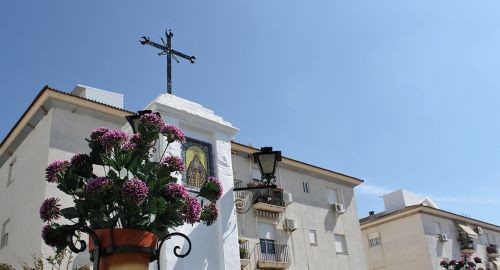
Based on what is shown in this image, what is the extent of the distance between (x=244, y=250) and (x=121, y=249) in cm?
1901

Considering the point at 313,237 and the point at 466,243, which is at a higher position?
the point at 466,243

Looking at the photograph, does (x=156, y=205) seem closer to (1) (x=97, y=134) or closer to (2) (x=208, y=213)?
(1) (x=97, y=134)

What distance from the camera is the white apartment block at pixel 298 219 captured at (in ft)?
80.4

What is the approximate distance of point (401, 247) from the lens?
34938 millimetres

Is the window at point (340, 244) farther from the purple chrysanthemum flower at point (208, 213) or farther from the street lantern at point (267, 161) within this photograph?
the purple chrysanthemum flower at point (208, 213)

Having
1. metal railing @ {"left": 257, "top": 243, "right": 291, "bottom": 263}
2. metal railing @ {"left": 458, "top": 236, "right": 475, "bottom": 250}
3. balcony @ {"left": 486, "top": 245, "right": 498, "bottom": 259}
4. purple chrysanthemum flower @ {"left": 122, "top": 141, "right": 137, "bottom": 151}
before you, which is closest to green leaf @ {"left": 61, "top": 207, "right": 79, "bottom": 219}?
purple chrysanthemum flower @ {"left": 122, "top": 141, "right": 137, "bottom": 151}

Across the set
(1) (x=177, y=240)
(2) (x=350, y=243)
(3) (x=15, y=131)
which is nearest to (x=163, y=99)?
(1) (x=177, y=240)

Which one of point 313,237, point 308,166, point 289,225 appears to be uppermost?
point 308,166

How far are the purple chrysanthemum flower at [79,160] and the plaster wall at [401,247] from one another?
3053 centimetres

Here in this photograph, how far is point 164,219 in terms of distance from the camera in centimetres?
502

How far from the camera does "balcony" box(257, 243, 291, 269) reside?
23.8 m

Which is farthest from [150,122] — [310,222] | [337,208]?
[337,208]

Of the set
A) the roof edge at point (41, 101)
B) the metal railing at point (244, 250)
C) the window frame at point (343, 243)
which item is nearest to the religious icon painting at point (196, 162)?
the roof edge at point (41, 101)

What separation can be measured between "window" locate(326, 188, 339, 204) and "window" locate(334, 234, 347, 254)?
191cm
